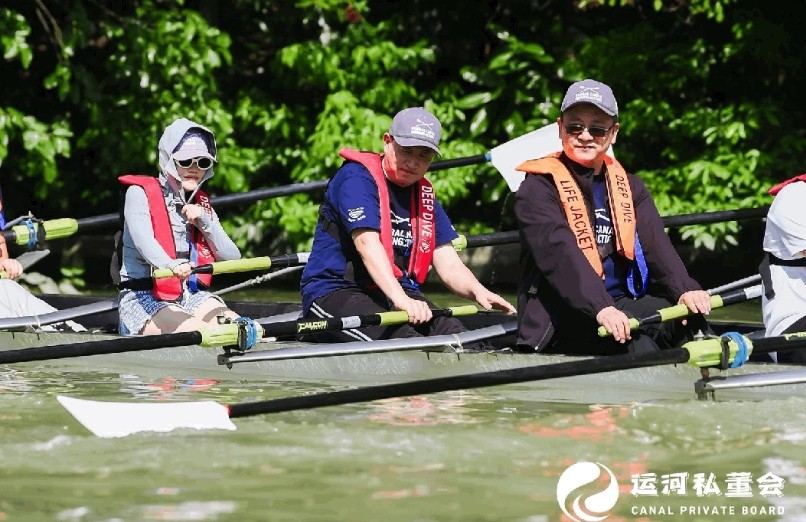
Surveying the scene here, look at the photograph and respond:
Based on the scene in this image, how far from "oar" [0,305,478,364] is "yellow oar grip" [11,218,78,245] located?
79.2 inches

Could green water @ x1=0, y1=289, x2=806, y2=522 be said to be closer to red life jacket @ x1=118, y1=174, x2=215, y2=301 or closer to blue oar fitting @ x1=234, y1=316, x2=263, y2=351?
blue oar fitting @ x1=234, y1=316, x2=263, y2=351

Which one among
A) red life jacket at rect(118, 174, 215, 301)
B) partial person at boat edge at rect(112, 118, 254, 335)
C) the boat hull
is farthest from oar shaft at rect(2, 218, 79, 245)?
red life jacket at rect(118, 174, 215, 301)

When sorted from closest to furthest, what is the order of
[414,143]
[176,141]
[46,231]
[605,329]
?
[605,329] < [414,143] < [176,141] < [46,231]

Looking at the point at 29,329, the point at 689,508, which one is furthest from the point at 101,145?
the point at 689,508

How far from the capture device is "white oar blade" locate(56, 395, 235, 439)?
18.1 feet

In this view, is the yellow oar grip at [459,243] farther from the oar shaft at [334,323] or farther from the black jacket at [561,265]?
the black jacket at [561,265]

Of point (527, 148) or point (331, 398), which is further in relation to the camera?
point (527, 148)

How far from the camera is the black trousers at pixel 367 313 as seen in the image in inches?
278

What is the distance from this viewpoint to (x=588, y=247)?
21.2 feet

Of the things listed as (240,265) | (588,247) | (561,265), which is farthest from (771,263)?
(240,265)

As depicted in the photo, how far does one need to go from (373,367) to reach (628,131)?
582 cm

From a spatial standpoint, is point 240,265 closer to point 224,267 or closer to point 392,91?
point 224,267

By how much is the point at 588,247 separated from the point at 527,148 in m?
2.81

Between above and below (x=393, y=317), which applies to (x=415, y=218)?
above
